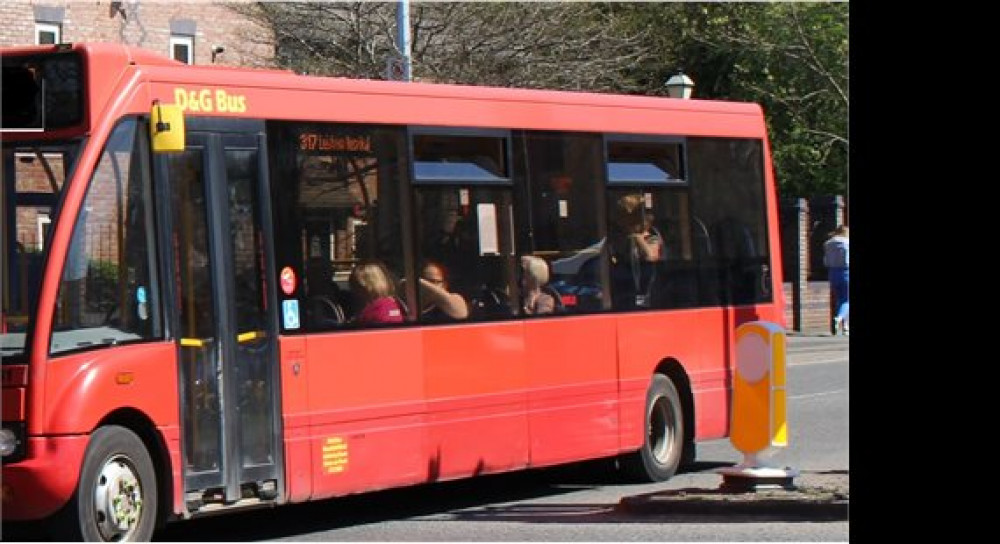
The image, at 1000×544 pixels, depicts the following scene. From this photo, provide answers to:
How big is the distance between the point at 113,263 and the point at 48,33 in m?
20.4

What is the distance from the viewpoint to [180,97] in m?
11.4

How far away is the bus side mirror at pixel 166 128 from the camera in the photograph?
36.3 ft

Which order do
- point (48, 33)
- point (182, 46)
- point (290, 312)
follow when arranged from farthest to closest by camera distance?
point (182, 46) < point (48, 33) < point (290, 312)

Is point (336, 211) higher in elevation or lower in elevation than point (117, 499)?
higher

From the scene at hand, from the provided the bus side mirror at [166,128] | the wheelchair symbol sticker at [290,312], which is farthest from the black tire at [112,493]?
the bus side mirror at [166,128]

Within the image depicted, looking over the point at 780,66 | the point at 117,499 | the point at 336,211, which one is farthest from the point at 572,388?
the point at 780,66

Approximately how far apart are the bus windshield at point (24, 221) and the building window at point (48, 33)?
788 inches

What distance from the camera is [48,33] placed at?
3041 centimetres

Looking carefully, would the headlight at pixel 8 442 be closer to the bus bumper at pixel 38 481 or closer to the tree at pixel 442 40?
the bus bumper at pixel 38 481

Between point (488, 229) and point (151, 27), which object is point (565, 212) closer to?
point (488, 229)

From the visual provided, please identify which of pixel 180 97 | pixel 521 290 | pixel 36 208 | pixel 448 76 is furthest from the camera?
pixel 448 76
